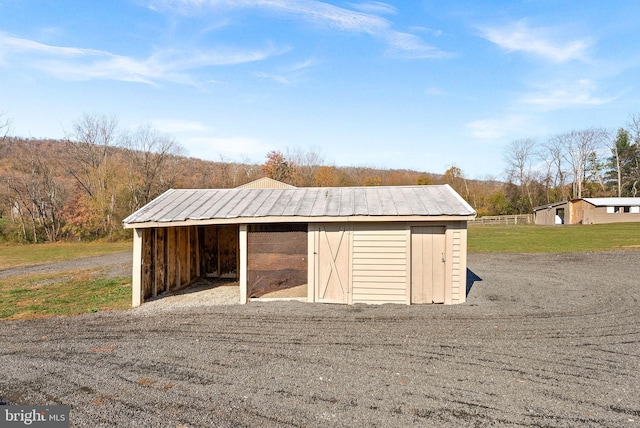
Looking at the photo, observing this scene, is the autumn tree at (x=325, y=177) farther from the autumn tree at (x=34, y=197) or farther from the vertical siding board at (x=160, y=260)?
the vertical siding board at (x=160, y=260)

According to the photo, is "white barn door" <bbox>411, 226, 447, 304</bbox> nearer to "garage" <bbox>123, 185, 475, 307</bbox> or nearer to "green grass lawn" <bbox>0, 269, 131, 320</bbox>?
"garage" <bbox>123, 185, 475, 307</bbox>

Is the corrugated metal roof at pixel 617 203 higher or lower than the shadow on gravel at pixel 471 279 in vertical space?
higher

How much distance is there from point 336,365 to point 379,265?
12.6ft

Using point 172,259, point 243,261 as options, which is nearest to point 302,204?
point 243,261

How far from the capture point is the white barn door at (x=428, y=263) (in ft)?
28.0

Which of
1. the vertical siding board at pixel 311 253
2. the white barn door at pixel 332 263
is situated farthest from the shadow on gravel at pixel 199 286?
the white barn door at pixel 332 263

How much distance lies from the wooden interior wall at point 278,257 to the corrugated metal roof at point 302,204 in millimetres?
573

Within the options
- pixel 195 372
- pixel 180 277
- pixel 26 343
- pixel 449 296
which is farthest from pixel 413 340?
pixel 180 277

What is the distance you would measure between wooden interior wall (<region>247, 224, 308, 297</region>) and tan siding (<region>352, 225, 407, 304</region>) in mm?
1307

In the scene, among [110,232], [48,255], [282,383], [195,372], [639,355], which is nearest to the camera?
[282,383]

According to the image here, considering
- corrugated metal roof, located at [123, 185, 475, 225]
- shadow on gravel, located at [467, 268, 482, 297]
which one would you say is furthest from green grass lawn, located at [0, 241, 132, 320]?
shadow on gravel, located at [467, 268, 482, 297]

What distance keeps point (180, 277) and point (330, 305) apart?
515 cm

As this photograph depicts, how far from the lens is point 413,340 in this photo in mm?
6039

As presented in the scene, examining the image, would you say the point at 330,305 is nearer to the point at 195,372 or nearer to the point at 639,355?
the point at 195,372
